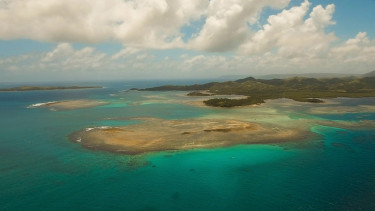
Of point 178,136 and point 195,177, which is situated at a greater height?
point 178,136

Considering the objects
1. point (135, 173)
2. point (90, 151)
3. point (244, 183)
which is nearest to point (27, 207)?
point (135, 173)

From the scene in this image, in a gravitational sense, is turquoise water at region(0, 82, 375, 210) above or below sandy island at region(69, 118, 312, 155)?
below

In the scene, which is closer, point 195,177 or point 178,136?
point 195,177

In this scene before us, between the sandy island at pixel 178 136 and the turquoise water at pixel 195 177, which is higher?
the sandy island at pixel 178 136

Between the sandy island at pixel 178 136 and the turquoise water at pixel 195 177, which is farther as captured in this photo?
the sandy island at pixel 178 136
